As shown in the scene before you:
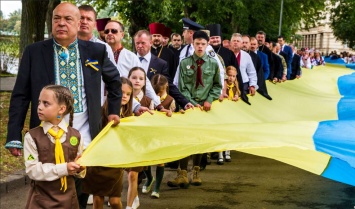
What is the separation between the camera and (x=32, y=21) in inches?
507

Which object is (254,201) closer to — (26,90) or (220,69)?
(220,69)

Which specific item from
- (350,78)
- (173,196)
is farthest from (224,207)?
(350,78)

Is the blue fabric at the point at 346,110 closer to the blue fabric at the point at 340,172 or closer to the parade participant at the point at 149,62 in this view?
the parade participant at the point at 149,62

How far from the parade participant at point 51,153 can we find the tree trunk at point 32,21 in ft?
28.9

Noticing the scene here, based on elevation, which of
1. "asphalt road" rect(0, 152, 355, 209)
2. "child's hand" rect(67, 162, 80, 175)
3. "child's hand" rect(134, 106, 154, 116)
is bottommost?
"asphalt road" rect(0, 152, 355, 209)

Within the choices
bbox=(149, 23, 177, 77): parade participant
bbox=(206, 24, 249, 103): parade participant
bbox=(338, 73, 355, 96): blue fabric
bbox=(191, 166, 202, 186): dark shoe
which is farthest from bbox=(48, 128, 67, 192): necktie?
bbox=(338, 73, 355, 96): blue fabric

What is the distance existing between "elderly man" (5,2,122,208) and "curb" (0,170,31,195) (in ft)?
10.8

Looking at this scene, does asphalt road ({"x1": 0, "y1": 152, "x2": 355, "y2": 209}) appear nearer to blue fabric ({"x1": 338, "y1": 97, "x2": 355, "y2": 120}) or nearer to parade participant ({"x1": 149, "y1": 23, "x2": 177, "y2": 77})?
blue fabric ({"x1": 338, "y1": 97, "x2": 355, "y2": 120})

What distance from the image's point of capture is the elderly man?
4562 mm

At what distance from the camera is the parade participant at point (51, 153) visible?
4.14 metres

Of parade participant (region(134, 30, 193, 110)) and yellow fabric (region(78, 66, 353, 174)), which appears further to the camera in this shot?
parade participant (region(134, 30, 193, 110))

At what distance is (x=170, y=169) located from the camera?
980 cm

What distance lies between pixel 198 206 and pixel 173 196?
0.58m

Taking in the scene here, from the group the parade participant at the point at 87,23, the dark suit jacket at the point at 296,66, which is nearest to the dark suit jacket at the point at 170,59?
the parade participant at the point at 87,23
